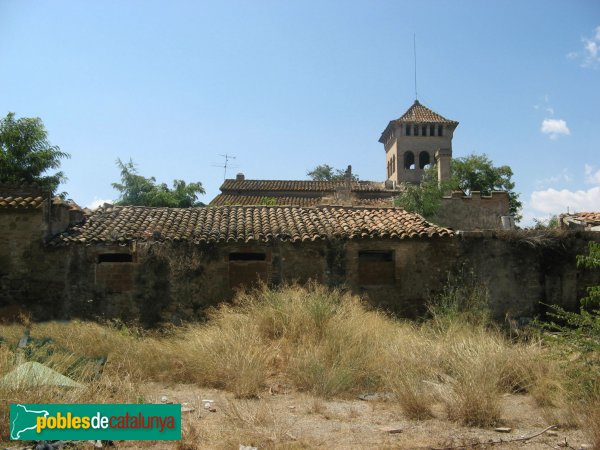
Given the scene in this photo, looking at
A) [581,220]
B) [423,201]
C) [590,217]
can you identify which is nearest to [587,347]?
[581,220]

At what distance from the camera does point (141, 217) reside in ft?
51.1

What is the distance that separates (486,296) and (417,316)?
190 cm

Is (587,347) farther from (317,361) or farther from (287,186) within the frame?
(287,186)

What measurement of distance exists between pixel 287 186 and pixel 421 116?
1878 cm

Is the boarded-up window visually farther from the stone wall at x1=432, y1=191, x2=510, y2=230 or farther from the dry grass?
the stone wall at x1=432, y1=191, x2=510, y2=230

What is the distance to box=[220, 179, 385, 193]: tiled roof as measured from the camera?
3359 cm

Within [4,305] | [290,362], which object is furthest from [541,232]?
[4,305]

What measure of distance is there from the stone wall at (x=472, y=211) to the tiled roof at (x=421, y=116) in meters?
25.5

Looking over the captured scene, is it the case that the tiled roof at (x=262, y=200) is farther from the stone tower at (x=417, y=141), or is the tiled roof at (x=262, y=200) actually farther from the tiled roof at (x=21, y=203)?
the tiled roof at (x=21, y=203)

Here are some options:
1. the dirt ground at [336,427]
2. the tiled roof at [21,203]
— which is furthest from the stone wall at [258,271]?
the dirt ground at [336,427]

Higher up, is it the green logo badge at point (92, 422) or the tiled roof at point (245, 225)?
the tiled roof at point (245, 225)

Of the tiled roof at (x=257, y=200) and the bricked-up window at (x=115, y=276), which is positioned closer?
the bricked-up window at (x=115, y=276)

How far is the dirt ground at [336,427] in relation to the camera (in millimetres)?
5836

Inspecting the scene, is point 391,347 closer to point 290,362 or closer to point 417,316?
point 290,362
